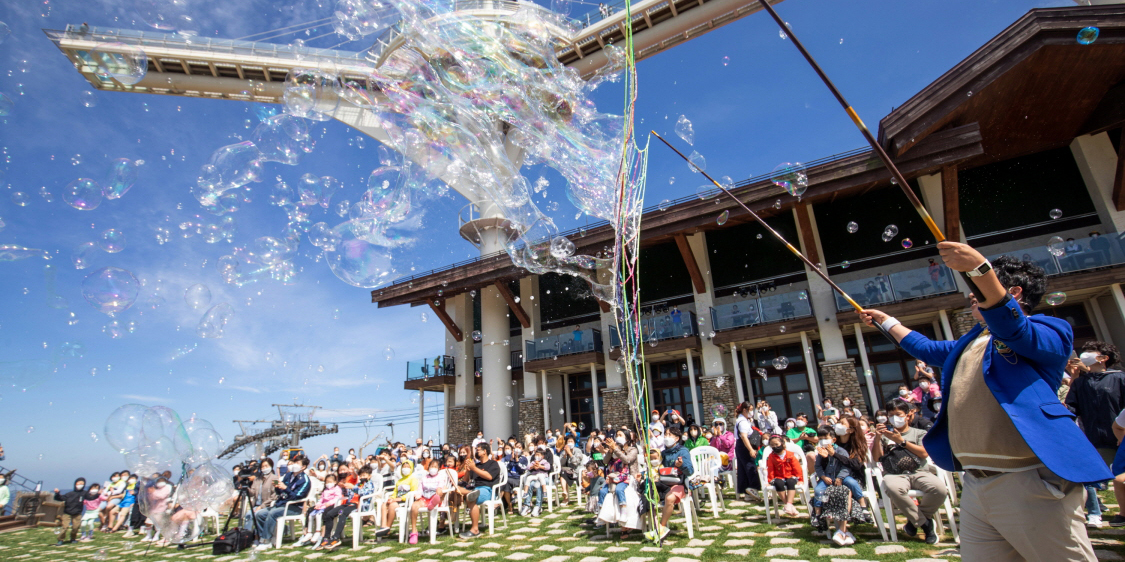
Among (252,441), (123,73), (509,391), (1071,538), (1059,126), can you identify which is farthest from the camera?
(252,441)

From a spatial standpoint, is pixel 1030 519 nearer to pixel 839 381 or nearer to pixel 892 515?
pixel 892 515

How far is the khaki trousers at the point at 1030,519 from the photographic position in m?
1.88

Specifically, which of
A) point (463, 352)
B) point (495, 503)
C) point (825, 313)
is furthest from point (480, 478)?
point (463, 352)

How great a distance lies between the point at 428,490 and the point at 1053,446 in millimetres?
7776

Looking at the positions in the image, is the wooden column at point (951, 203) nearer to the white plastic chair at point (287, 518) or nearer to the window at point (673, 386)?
the window at point (673, 386)

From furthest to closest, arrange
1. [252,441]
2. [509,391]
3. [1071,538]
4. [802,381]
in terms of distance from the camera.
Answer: [252,441] < [509,391] < [802,381] < [1071,538]

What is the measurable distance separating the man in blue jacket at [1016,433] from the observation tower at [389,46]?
1642cm

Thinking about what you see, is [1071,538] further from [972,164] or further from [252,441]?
[252,441]

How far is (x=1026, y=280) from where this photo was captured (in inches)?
83.4

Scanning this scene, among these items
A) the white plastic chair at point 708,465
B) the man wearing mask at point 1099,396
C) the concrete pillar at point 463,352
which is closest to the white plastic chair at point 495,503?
the white plastic chair at point 708,465

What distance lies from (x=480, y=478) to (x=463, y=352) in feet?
43.5

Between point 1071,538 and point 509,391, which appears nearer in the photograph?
point 1071,538

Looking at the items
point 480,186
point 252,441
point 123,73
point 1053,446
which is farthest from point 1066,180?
point 252,441

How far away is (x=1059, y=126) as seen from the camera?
13.3 m
